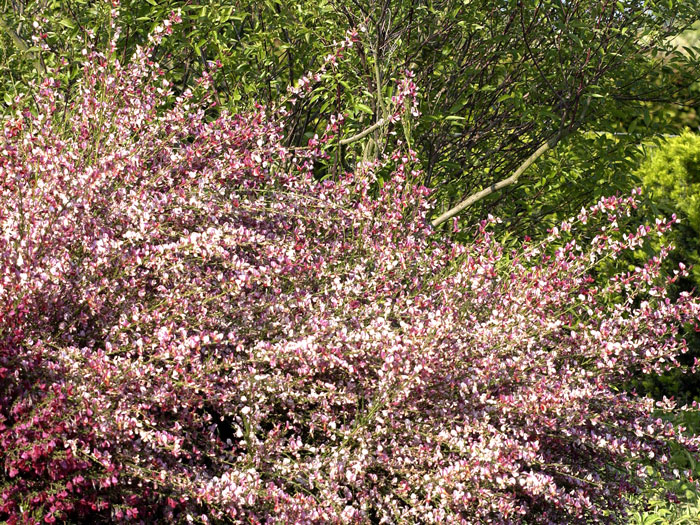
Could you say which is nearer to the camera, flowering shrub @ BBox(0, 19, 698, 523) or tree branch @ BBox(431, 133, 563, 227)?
flowering shrub @ BBox(0, 19, 698, 523)

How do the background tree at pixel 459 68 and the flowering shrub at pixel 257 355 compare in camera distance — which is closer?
the flowering shrub at pixel 257 355

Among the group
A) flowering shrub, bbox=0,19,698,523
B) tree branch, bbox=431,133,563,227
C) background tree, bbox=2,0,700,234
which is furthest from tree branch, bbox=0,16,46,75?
tree branch, bbox=431,133,563,227

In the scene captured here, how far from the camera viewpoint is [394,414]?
3523 mm

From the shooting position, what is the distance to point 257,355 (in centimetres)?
328

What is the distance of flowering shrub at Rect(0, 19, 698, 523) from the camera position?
3.08m

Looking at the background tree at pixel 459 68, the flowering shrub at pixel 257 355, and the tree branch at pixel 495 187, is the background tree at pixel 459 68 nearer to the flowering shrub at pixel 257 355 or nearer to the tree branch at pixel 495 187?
the tree branch at pixel 495 187

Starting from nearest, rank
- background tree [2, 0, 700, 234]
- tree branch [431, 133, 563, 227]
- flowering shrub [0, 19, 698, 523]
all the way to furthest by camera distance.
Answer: flowering shrub [0, 19, 698, 523], background tree [2, 0, 700, 234], tree branch [431, 133, 563, 227]

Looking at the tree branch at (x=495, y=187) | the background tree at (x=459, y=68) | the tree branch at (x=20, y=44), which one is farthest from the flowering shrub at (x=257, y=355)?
the tree branch at (x=20, y=44)

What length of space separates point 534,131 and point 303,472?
10.6ft

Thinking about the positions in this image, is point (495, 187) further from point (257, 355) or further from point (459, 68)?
point (257, 355)

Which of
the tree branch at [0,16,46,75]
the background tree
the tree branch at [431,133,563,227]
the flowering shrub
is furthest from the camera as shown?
the tree branch at [431,133,563,227]

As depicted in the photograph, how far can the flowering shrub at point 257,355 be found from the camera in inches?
121

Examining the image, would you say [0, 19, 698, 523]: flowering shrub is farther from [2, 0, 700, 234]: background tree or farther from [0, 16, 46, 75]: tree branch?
[0, 16, 46, 75]: tree branch

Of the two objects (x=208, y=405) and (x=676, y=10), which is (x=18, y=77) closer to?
(x=208, y=405)
